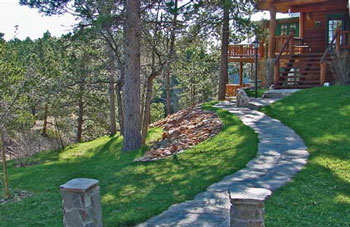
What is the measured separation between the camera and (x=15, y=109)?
8.28 metres

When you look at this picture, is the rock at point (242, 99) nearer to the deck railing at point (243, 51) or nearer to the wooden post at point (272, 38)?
the wooden post at point (272, 38)

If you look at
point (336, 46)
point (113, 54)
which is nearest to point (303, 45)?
point (336, 46)

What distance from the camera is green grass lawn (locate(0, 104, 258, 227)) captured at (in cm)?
512

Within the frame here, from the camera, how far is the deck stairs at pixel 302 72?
14523mm

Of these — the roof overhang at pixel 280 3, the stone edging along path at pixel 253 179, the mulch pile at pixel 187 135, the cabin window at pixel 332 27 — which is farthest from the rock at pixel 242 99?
the cabin window at pixel 332 27

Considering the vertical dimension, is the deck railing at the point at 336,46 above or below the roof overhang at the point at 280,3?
below

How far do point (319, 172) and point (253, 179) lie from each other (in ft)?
3.46

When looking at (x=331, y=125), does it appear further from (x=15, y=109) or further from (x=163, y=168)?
(x=15, y=109)

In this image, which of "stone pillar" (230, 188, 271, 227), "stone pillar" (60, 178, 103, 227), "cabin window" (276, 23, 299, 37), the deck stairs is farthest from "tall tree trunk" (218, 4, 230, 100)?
"stone pillar" (230, 188, 271, 227)

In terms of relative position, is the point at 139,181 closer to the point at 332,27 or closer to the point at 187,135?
the point at 187,135

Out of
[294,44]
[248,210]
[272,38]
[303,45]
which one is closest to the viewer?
[248,210]

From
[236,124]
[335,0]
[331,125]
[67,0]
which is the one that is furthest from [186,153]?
[335,0]

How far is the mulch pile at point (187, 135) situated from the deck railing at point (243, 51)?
6298 mm

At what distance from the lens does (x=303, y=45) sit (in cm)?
1786
